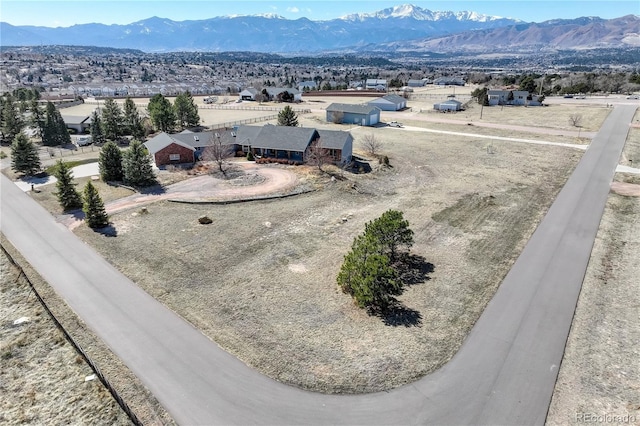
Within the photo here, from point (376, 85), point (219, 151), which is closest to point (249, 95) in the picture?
point (376, 85)

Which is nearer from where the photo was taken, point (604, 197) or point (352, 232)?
point (352, 232)

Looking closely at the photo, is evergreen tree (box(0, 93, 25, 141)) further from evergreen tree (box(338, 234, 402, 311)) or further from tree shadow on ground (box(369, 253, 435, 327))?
tree shadow on ground (box(369, 253, 435, 327))

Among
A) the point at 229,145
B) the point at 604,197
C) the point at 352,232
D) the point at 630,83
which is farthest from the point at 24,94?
the point at 630,83

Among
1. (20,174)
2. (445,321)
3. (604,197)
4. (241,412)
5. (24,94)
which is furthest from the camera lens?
(24,94)

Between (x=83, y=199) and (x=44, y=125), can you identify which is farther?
(x=44, y=125)

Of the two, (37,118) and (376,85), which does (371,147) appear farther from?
(376,85)

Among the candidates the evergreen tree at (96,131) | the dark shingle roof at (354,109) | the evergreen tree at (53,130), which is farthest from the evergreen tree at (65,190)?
the dark shingle roof at (354,109)

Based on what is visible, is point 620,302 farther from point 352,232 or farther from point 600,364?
point 352,232
